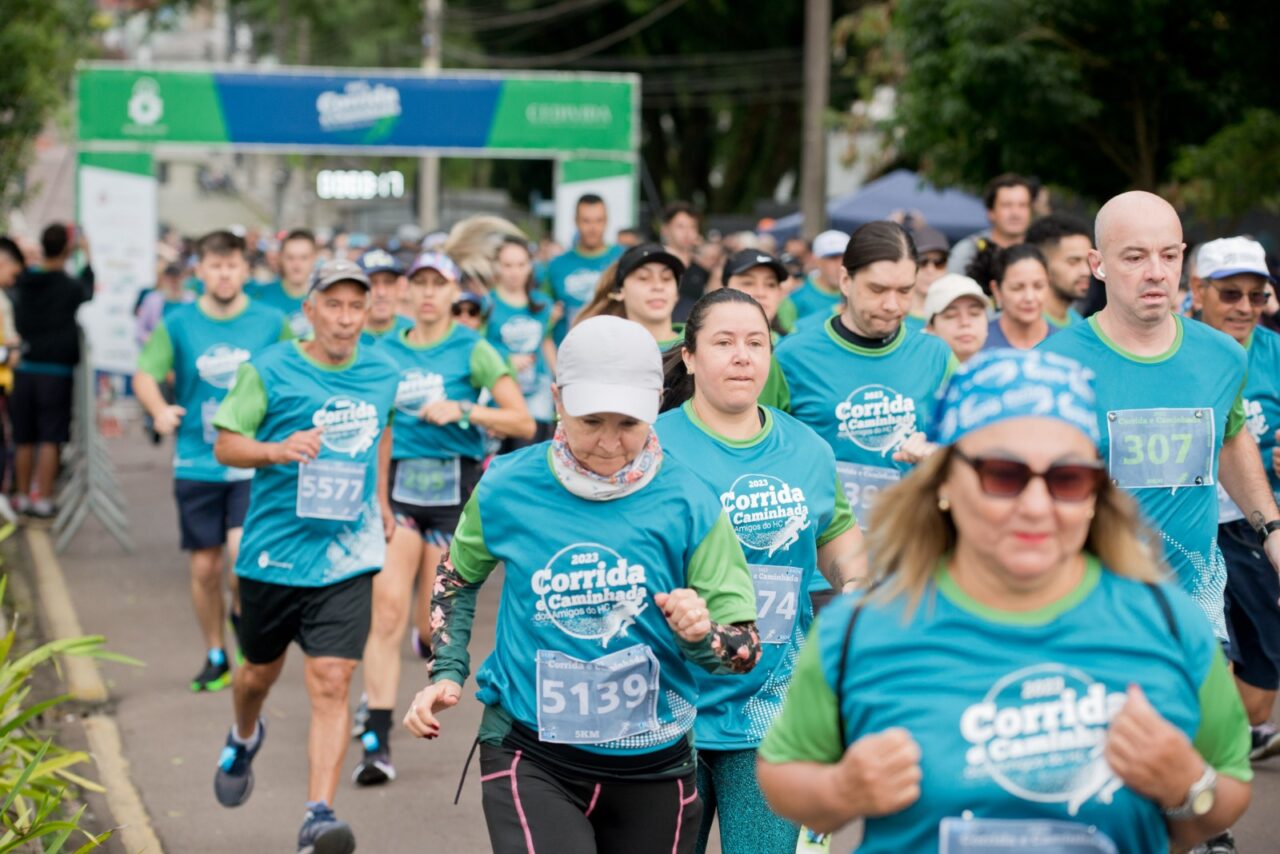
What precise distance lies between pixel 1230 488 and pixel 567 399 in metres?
2.60

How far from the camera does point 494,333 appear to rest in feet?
43.2

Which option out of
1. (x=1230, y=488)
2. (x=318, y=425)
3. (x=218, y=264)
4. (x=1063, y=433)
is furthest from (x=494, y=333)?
(x=1063, y=433)

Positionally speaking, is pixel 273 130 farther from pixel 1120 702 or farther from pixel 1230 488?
pixel 1120 702

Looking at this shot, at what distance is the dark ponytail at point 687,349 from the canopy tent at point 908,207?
1777 centimetres

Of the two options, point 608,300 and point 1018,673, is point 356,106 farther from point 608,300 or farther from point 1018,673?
point 1018,673

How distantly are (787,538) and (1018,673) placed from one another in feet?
7.35

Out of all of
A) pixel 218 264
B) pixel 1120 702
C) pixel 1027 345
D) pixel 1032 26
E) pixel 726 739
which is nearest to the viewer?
pixel 1120 702

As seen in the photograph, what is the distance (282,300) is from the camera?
44.7ft

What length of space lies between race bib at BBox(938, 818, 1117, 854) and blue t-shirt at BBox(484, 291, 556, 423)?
1005 centimetres

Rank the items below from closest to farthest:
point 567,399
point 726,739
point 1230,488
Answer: point 567,399 < point 726,739 < point 1230,488

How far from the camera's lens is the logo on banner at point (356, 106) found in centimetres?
2170

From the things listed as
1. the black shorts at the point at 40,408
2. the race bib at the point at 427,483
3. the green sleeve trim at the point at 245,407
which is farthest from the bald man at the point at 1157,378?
the black shorts at the point at 40,408

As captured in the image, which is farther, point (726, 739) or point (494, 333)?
point (494, 333)

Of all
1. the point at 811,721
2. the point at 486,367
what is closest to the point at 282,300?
the point at 486,367
